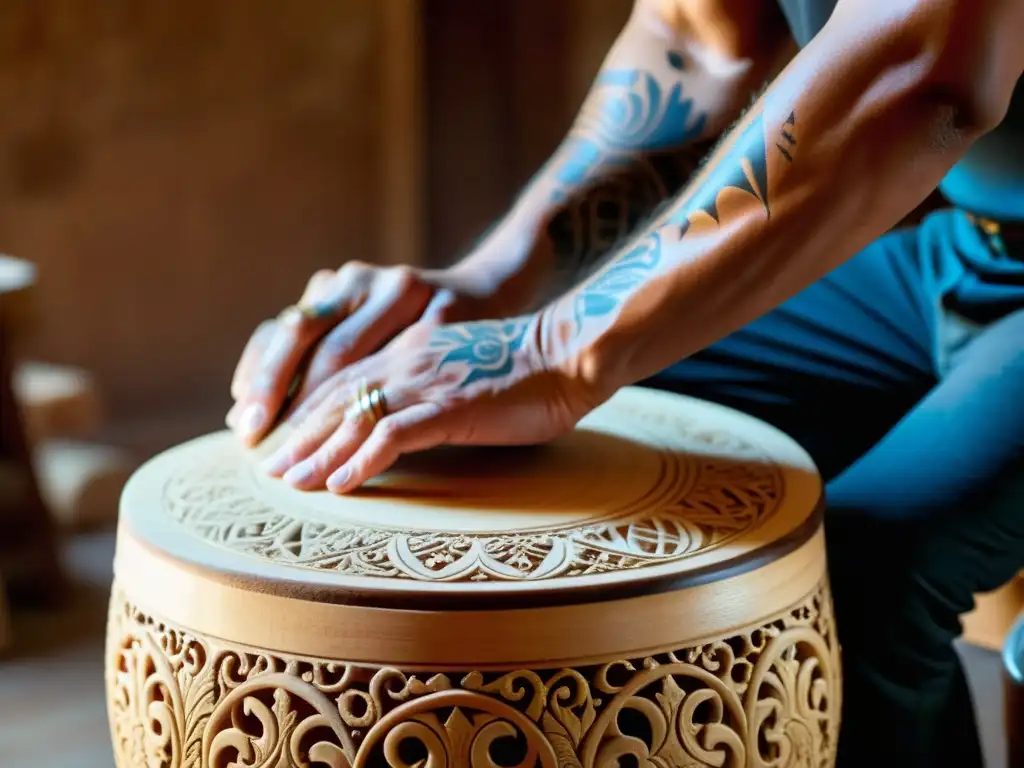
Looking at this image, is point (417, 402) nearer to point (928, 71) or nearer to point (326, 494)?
point (326, 494)

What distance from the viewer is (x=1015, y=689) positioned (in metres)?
0.87

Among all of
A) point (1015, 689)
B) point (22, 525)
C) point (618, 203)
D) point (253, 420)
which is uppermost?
point (618, 203)

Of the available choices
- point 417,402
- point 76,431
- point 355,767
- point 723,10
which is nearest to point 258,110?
point 76,431

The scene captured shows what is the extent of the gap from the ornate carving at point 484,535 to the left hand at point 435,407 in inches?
2.0

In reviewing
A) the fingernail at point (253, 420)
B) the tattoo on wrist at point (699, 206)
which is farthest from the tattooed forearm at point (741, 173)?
the fingernail at point (253, 420)

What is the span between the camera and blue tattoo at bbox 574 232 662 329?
2.75 feet

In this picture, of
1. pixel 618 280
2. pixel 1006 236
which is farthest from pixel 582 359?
pixel 1006 236

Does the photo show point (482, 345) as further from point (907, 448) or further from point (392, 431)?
point (907, 448)

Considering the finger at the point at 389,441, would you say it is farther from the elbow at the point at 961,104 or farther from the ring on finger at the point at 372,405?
the elbow at the point at 961,104

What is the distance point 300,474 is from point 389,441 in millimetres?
70

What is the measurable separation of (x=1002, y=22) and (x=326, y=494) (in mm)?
545

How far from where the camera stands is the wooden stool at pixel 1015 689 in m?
0.85

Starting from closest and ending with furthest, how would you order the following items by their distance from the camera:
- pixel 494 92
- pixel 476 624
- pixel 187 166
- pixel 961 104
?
pixel 476 624 → pixel 961 104 → pixel 187 166 → pixel 494 92

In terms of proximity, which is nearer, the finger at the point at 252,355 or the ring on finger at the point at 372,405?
the ring on finger at the point at 372,405
